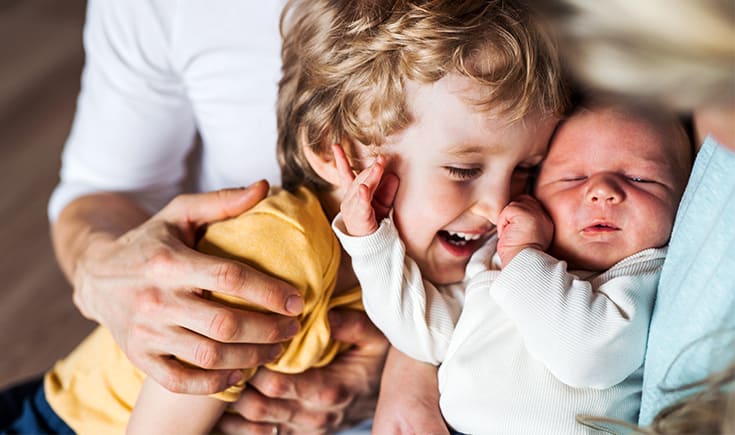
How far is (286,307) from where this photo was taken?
3.43 feet

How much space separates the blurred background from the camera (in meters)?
2.02

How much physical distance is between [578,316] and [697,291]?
0.14 metres

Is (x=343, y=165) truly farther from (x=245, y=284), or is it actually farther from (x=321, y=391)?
(x=321, y=391)

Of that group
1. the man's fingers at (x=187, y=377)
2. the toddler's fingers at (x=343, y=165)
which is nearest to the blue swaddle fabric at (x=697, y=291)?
the toddler's fingers at (x=343, y=165)

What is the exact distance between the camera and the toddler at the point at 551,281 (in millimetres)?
930

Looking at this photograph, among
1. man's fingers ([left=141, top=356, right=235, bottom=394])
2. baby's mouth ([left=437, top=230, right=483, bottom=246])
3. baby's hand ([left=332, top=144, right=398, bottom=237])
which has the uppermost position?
baby's hand ([left=332, top=144, right=398, bottom=237])

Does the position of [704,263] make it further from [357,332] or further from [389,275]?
[357,332]

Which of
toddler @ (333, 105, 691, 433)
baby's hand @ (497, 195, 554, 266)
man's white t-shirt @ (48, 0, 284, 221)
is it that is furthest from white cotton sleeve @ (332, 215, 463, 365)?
man's white t-shirt @ (48, 0, 284, 221)

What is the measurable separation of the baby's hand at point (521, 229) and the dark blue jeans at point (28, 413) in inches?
30.3

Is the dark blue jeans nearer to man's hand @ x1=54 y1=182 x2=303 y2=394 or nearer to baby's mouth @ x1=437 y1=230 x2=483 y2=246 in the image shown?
man's hand @ x1=54 y1=182 x2=303 y2=394

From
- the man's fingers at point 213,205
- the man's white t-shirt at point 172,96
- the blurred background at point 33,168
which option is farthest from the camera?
→ the blurred background at point 33,168

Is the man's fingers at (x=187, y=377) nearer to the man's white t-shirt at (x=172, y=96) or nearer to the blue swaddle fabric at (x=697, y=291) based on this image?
the man's white t-shirt at (x=172, y=96)

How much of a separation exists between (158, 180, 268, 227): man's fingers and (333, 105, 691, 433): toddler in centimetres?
14

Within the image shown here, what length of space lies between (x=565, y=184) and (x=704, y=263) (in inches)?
9.9
